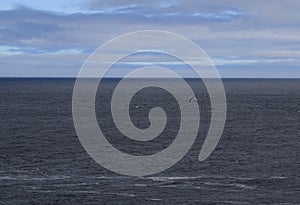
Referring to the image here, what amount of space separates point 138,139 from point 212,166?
106ft

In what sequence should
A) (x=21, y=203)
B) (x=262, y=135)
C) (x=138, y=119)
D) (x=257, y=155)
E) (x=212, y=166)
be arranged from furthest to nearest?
(x=138, y=119) → (x=262, y=135) → (x=257, y=155) → (x=212, y=166) → (x=21, y=203)

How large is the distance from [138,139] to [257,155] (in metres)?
27.3

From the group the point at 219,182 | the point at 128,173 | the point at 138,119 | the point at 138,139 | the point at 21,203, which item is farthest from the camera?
the point at 138,119

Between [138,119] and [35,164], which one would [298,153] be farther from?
[138,119]

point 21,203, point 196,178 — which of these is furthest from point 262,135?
point 21,203

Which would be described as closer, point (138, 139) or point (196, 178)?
point (196, 178)

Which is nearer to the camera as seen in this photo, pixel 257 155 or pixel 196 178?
pixel 196 178

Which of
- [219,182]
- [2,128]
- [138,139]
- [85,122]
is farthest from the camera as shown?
[85,122]

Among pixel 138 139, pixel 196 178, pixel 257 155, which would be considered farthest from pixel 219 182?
pixel 138 139

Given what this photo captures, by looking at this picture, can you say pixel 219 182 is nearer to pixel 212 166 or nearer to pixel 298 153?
pixel 212 166

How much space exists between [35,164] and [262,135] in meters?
55.8

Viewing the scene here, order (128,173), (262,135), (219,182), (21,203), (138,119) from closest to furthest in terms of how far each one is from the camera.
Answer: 1. (21,203)
2. (219,182)
3. (128,173)
4. (262,135)
5. (138,119)

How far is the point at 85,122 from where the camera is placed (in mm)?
156500

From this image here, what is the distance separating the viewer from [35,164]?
301ft
